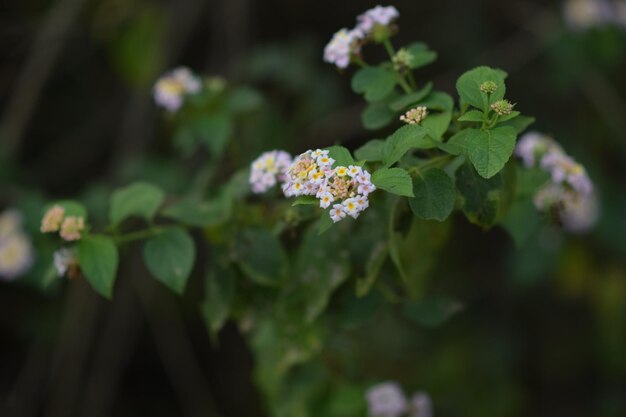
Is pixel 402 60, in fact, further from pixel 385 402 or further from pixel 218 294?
pixel 385 402

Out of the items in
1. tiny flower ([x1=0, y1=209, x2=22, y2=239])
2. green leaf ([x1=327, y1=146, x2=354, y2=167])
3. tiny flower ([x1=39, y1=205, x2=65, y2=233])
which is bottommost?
tiny flower ([x1=0, y1=209, x2=22, y2=239])

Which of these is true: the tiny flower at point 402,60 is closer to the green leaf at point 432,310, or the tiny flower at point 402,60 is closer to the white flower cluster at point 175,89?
the green leaf at point 432,310

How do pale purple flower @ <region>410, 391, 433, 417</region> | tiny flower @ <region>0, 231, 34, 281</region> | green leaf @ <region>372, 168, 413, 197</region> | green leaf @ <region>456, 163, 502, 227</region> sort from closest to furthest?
1. green leaf @ <region>372, 168, 413, 197</region>
2. green leaf @ <region>456, 163, 502, 227</region>
3. pale purple flower @ <region>410, 391, 433, 417</region>
4. tiny flower @ <region>0, 231, 34, 281</region>

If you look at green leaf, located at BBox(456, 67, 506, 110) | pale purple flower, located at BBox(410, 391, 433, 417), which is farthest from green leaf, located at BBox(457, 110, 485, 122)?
pale purple flower, located at BBox(410, 391, 433, 417)

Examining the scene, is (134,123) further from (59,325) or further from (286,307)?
(286,307)

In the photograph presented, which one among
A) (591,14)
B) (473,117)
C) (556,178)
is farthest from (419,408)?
(591,14)

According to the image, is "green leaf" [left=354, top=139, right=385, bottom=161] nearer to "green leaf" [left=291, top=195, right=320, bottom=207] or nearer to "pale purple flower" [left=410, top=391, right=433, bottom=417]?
"green leaf" [left=291, top=195, right=320, bottom=207]
